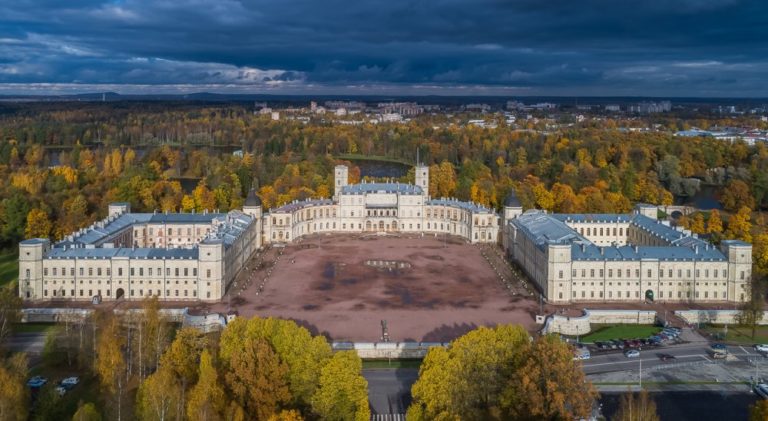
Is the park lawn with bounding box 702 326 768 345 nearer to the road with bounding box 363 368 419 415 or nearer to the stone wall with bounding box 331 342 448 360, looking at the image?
the stone wall with bounding box 331 342 448 360

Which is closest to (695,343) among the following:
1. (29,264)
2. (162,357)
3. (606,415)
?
(606,415)

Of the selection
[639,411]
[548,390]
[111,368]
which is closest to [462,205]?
[548,390]

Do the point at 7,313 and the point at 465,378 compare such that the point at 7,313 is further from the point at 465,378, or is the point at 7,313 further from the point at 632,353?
the point at 632,353

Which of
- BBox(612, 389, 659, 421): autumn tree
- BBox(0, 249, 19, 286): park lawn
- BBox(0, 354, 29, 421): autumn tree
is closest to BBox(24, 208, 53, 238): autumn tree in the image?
BBox(0, 249, 19, 286): park lawn

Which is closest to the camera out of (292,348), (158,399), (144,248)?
(158,399)

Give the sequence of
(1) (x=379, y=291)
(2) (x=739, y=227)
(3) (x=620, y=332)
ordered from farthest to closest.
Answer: (2) (x=739, y=227) → (1) (x=379, y=291) → (3) (x=620, y=332)

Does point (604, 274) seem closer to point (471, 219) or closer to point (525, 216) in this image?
point (525, 216)
